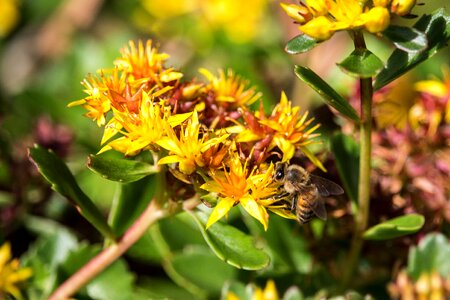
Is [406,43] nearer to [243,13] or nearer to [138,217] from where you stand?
[138,217]

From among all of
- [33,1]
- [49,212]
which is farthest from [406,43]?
[33,1]

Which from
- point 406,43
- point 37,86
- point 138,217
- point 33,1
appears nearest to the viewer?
point 406,43

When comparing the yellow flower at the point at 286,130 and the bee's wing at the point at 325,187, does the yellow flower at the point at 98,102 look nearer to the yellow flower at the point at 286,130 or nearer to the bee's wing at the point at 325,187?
the yellow flower at the point at 286,130

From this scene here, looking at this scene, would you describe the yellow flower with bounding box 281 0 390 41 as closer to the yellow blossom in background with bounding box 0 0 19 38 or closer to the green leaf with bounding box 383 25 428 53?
the green leaf with bounding box 383 25 428 53

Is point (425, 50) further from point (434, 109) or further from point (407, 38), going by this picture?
point (434, 109)

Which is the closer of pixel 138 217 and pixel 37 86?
pixel 138 217

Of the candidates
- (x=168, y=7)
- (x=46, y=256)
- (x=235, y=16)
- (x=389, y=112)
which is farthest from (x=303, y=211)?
(x=168, y=7)

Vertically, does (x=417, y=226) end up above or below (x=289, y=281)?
above

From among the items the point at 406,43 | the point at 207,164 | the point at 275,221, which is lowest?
the point at 275,221
